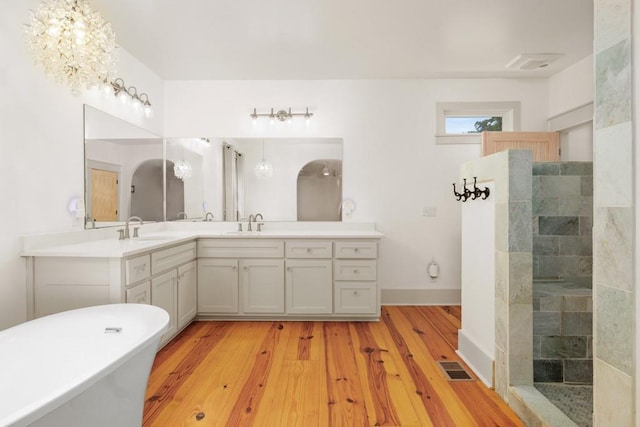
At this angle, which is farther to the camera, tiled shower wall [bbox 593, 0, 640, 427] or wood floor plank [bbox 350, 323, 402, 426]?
wood floor plank [bbox 350, 323, 402, 426]

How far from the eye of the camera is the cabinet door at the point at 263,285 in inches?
122

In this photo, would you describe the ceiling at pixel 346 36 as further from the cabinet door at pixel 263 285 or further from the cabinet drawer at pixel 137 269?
the cabinet door at pixel 263 285

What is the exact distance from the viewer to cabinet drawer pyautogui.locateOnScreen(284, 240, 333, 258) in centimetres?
309

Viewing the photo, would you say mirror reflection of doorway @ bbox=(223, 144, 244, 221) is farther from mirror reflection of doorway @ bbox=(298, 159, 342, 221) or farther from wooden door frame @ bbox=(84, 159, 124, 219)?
wooden door frame @ bbox=(84, 159, 124, 219)

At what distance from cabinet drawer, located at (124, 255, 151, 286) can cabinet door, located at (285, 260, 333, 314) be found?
1243 millimetres

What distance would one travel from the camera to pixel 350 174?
12.0 ft

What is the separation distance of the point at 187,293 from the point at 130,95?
1918 mm

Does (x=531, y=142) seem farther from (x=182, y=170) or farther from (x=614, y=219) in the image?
(x=182, y=170)

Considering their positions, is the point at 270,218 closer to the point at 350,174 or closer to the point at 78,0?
the point at 350,174

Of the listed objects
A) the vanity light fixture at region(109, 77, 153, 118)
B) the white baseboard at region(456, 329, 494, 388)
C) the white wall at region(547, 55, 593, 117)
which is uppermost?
the white wall at region(547, 55, 593, 117)

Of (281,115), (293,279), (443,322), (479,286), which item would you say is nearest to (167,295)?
(293,279)

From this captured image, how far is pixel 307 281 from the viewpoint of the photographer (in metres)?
3.10

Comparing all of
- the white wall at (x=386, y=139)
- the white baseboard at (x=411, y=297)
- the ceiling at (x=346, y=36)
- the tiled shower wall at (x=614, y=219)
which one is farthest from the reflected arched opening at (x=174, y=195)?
the tiled shower wall at (x=614, y=219)

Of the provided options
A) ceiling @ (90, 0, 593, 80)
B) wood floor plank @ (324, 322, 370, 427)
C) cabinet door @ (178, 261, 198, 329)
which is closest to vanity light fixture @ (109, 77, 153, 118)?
ceiling @ (90, 0, 593, 80)
